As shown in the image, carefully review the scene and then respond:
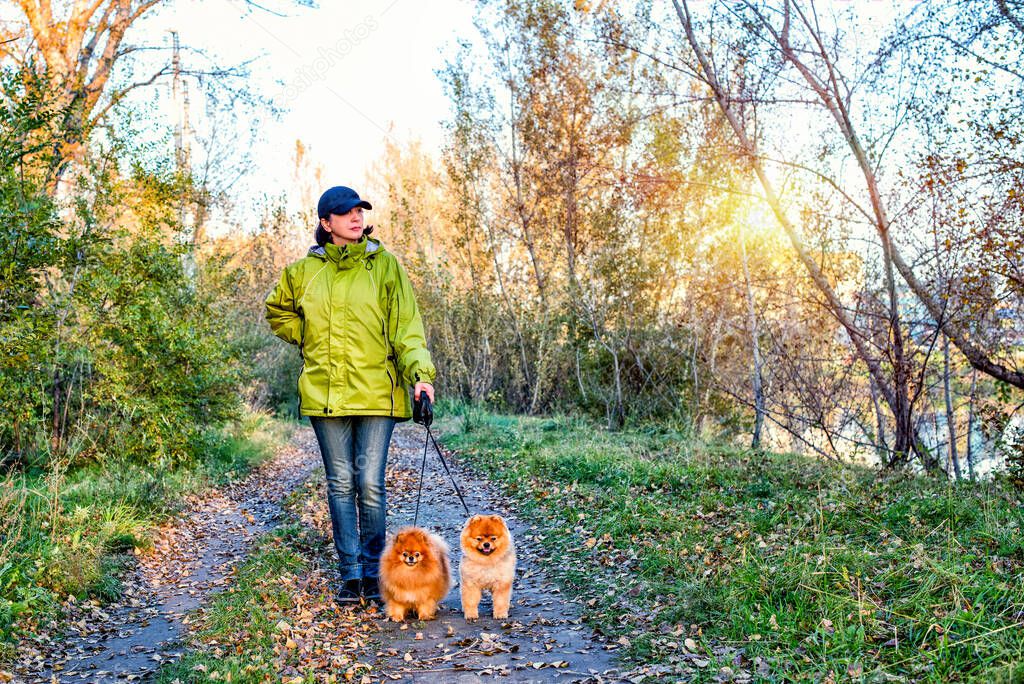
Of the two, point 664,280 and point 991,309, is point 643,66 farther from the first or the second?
point 991,309

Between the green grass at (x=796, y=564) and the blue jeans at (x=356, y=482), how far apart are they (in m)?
1.49

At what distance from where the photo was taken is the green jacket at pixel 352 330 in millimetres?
4645

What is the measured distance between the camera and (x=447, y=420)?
18.2 meters

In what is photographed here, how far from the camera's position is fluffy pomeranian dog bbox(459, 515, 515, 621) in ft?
14.8

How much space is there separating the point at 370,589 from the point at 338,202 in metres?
2.49

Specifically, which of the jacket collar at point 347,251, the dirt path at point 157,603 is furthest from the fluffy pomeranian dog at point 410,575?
the jacket collar at point 347,251

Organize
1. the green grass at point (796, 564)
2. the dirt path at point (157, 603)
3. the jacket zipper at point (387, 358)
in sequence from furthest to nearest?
the jacket zipper at point (387, 358) → the dirt path at point (157, 603) → the green grass at point (796, 564)

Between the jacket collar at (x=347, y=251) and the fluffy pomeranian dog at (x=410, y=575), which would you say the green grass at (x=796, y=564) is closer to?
the fluffy pomeranian dog at (x=410, y=575)

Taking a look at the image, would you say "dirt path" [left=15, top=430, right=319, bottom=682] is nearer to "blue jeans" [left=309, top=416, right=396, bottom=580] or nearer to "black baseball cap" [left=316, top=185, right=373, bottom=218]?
"blue jeans" [left=309, top=416, right=396, bottom=580]

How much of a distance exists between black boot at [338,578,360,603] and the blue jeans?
0.04m

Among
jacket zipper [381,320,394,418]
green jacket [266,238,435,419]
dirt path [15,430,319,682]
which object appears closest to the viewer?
dirt path [15,430,319,682]

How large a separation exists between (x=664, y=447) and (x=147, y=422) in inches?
283

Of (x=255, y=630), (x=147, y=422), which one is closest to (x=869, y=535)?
(x=255, y=630)

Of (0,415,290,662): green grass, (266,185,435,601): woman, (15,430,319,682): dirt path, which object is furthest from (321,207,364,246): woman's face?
(0,415,290,662): green grass
